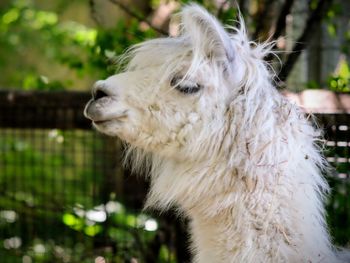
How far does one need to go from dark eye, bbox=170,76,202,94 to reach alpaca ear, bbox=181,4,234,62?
14 centimetres

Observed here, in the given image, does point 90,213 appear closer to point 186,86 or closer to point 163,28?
point 163,28

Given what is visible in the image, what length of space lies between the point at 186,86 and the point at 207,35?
0.24m

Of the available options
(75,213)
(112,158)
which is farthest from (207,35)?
(112,158)

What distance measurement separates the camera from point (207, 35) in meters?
3.11

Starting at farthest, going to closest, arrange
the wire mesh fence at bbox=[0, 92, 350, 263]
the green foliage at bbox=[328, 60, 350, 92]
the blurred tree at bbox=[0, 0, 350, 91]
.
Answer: the blurred tree at bbox=[0, 0, 350, 91]
the wire mesh fence at bbox=[0, 92, 350, 263]
the green foliage at bbox=[328, 60, 350, 92]

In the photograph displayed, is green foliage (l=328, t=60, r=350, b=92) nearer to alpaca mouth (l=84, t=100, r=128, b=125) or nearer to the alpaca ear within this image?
the alpaca ear

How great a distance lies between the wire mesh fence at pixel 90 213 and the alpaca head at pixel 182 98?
3.46ft

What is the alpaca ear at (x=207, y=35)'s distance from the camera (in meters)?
3.09

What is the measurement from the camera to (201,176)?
10.2 ft

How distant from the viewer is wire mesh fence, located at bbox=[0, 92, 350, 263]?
14.4 ft

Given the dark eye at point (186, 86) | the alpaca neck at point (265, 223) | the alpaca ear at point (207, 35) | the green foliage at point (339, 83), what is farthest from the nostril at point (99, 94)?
the green foliage at point (339, 83)

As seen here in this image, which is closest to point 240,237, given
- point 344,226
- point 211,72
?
point 211,72

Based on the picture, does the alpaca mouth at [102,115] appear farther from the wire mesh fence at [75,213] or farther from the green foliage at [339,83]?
the wire mesh fence at [75,213]

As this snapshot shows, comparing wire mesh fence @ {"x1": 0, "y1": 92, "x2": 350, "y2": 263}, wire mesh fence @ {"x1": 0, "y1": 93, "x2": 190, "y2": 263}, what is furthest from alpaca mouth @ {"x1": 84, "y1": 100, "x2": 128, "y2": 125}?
wire mesh fence @ {"x1": 0, "y1": 93, "x2": 190, "y2": 263}
